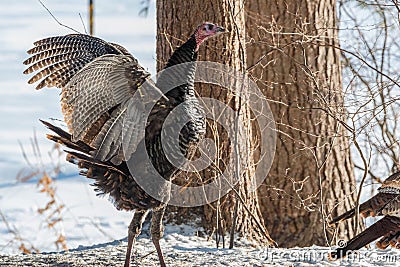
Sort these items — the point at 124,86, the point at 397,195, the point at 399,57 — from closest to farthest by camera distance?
the point at 124,86 → the point at 397,195 → the point at 399,57

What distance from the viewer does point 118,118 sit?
5711 millimetres

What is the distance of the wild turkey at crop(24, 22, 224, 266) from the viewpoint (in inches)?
219

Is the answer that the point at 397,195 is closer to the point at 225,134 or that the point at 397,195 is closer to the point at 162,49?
the point at 225,134

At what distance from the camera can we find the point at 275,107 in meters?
8.26

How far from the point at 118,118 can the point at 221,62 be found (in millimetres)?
1848

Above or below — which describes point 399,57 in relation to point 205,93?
above

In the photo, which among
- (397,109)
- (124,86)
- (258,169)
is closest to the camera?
(124,86)

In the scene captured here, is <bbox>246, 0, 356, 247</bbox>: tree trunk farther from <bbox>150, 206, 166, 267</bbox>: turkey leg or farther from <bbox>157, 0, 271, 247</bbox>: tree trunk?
<bbox>150, 206, 166, 267</bbox>: turkey leg

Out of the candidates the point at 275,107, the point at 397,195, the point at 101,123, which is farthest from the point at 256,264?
the point at 275,107

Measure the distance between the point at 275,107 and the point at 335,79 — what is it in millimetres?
753

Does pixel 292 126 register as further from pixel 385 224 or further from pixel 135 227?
pixel 135 227

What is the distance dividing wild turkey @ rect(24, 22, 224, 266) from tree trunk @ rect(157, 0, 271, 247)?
3.77 feet

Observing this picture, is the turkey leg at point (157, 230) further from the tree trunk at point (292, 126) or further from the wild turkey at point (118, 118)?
the tree trunk at point (292, 126)

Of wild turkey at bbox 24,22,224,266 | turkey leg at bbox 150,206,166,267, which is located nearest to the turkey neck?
wild turkey at bbox 24,22,224,266
